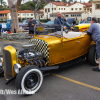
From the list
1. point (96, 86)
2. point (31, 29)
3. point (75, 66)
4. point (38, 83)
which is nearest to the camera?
point (38, 83)

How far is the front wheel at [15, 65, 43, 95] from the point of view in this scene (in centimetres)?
336

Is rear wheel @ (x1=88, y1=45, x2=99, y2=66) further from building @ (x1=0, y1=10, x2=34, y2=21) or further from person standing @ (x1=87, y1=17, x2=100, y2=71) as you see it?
building @ (x1=0, y1=10, x2=34, y2=21)

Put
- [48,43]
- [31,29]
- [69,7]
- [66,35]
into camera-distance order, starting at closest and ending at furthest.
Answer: [48,43]
[66,35]
[31,29]
[69,7]

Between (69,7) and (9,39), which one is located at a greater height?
(69,7)

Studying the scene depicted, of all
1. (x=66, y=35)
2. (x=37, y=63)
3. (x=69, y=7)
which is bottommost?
(x=37, y=63)

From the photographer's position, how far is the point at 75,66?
18.5 feet

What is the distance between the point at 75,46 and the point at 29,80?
209 cm

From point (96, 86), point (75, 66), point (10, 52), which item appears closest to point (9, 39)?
point (75, 66)

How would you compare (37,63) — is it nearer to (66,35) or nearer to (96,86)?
(66,35)

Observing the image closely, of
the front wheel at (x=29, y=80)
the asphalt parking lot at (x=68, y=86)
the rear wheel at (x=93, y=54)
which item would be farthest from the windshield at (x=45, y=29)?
the front wheel at (x=29, y=80)

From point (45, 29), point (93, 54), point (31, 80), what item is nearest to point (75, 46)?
point (93, 54)

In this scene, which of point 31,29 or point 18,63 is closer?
point 18,63

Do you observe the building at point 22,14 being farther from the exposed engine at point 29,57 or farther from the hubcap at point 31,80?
the hubcap at point 31,80

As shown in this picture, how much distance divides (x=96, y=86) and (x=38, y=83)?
1.56m
